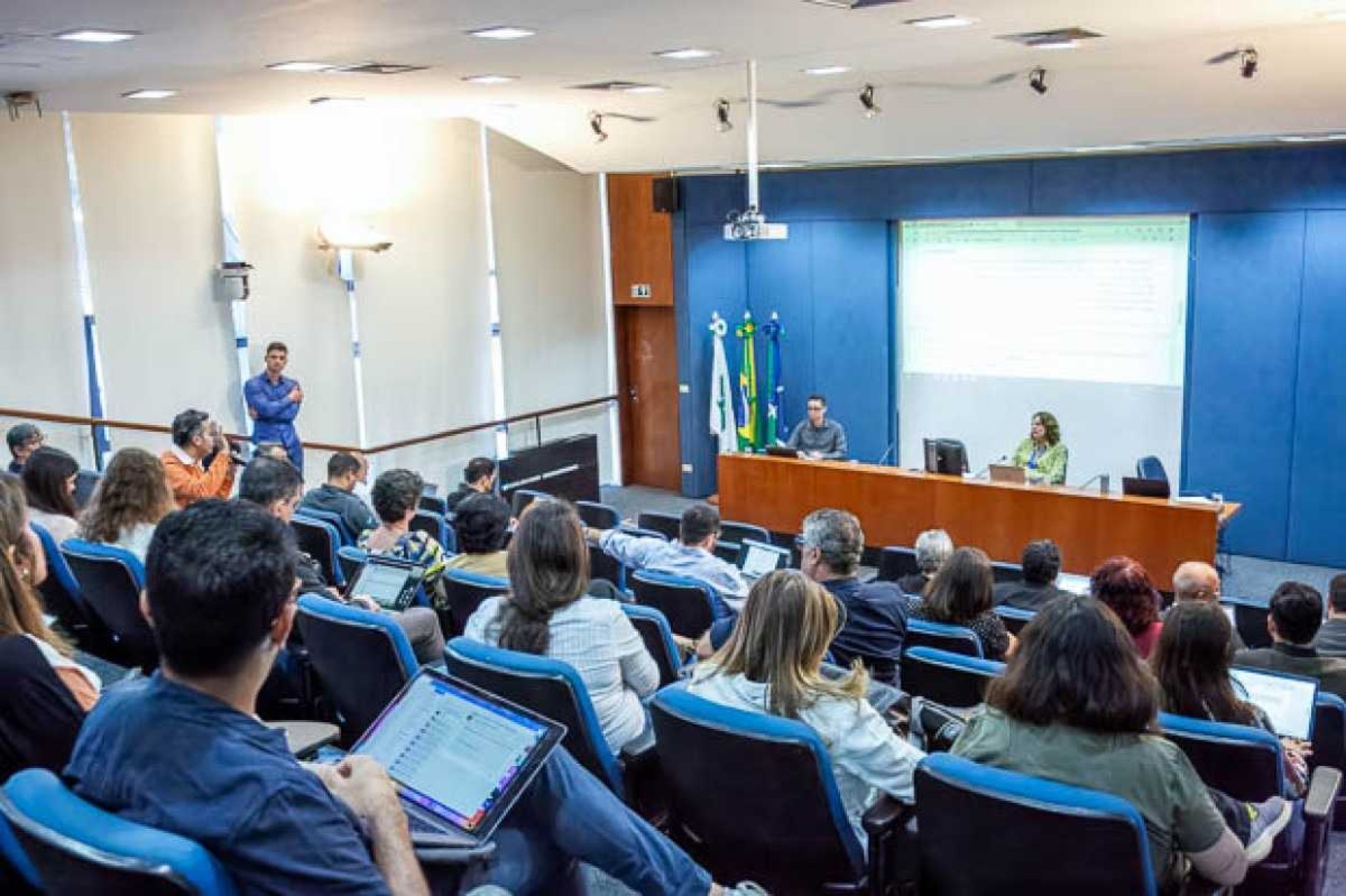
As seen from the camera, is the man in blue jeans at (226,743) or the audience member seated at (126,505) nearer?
the man in blue jeans at (226,743)

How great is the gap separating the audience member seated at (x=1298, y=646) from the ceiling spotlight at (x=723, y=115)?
541cm

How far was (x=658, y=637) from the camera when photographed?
3.93 meters

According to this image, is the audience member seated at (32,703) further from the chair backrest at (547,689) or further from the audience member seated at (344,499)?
the audience member seated at (344,499)

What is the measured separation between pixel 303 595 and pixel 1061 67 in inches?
217

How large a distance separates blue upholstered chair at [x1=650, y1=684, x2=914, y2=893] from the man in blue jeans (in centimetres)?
107

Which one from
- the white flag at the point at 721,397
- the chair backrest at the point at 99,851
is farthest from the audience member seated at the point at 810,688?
the white flag at the point at 721,397

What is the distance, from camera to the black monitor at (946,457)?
8969 millimetres

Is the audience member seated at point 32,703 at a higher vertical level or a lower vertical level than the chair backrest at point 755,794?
higher

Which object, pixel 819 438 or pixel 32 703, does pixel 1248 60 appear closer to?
pixel 819 438

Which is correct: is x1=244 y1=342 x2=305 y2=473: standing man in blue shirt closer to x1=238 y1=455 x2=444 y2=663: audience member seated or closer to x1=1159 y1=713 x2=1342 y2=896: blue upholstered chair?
x1=238 y1=455 x2=444 y2=663: audience member seated

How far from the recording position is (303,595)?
380cm

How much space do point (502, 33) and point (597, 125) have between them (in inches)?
169

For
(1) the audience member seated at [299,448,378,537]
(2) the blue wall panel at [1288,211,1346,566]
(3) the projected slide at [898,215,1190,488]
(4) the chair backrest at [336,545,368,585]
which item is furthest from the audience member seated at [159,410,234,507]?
(2) the blue wall panel at [1288,211,1346,566]

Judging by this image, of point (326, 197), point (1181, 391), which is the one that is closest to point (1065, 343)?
point (1181, 391)
